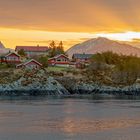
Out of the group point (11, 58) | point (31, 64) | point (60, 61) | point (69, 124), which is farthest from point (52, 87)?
point (69, 124)

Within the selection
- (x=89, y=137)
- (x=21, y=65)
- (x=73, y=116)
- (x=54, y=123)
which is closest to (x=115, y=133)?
(x=89, y=137)

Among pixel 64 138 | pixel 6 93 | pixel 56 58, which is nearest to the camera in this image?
pixel 64 138

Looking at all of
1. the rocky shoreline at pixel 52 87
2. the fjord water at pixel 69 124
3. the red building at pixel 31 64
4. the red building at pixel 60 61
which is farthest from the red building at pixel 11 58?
the fjord water at pixel 69 124

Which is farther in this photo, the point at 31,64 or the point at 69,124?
the point at 31,64

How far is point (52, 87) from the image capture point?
13462 centimetres

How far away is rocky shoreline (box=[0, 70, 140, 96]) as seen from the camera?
132 m

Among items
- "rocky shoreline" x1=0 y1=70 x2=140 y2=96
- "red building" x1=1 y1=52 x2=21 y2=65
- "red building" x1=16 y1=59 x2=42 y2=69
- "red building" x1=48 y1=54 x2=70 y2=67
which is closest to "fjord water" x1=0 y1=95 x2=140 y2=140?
"rocky shoreline" x1=0 y1=70 x2=140 y2=96

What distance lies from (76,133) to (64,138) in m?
3.19

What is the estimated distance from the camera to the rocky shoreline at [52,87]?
433 ft

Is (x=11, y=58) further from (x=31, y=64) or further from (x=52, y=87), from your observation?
A: (x=52, y=87)

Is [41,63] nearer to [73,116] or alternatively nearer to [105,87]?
[105,87]

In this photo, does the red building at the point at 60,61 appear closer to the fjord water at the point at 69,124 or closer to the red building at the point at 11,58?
the red building at the point at 11,58

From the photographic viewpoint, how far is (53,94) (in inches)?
5138

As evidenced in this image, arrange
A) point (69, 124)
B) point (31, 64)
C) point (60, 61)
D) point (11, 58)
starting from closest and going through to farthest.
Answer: point (69, 124), point (31, 64), point (11, 58), point (60, 61)
